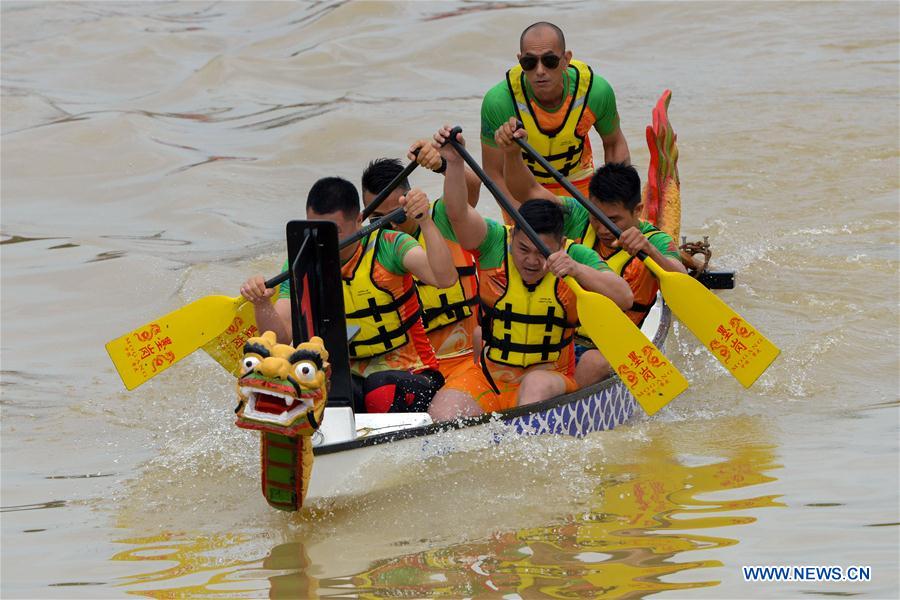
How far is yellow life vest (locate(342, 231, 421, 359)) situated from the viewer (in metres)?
4.83

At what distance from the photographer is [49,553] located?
4.34m

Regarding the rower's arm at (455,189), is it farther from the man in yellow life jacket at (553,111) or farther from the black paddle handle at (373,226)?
the man in yellow life jacket at (553,111)

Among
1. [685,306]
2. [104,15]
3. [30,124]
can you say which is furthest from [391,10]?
[685,306]

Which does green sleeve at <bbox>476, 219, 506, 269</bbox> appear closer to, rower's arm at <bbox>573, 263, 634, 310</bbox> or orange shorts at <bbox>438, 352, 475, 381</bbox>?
rower's arm at <bbox>573, 263, 634, 310</bbox>

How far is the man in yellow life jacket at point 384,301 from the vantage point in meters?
4.69

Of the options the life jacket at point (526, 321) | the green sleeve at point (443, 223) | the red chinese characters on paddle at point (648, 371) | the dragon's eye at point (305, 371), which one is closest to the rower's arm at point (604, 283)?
the life jacket at point (526, 321)

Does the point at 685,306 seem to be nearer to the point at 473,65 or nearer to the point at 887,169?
the point at 887,169

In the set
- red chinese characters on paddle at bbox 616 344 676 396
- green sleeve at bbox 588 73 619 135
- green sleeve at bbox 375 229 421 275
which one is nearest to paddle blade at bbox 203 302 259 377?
green sleeve at bbox 375 229 421 275

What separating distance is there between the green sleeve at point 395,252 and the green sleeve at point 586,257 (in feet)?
1.99

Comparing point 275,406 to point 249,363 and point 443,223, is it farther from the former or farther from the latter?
point 443,223

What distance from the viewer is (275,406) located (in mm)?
3914

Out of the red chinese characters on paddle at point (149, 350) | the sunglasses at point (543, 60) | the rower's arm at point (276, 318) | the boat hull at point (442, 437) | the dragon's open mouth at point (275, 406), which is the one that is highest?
the sunglasses at point (543, 60)

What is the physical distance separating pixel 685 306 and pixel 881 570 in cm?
173

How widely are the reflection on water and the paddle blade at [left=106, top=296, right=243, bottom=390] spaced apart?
72cm
